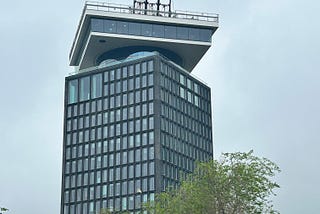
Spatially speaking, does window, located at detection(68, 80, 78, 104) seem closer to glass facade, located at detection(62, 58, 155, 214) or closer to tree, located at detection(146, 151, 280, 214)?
glass facade, located at detection(62, 58, 155, 214)

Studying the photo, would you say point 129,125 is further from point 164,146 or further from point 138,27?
point 138,27

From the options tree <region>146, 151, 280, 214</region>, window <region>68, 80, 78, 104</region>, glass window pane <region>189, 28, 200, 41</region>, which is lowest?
tree <region>146, 151, 280, 214</region>

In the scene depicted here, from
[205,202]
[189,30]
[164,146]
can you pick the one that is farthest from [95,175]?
[205,202]

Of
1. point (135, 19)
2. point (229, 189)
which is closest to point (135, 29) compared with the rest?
point (135, 19)

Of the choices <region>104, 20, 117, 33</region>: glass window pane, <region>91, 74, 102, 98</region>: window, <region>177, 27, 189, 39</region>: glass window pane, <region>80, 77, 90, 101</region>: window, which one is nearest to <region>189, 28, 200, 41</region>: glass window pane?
<region>177, 27, 189, 39</region>: glass window pane

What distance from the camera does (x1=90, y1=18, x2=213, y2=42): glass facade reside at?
16975cm

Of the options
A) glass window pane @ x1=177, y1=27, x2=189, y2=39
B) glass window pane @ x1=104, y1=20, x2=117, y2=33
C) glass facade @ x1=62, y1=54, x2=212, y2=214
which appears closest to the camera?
glass facade @ x1=62, y1=54, x2=212, y2=214

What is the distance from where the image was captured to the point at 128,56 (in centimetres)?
17688

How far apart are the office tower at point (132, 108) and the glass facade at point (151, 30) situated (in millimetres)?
248

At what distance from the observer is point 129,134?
165 m

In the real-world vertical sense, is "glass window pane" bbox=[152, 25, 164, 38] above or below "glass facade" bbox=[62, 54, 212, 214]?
above

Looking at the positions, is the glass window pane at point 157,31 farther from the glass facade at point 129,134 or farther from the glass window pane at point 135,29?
the glass facade at point 129,134

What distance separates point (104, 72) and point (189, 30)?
2409 centimetres

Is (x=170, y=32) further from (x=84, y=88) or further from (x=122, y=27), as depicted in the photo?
(x=84, y=88)
